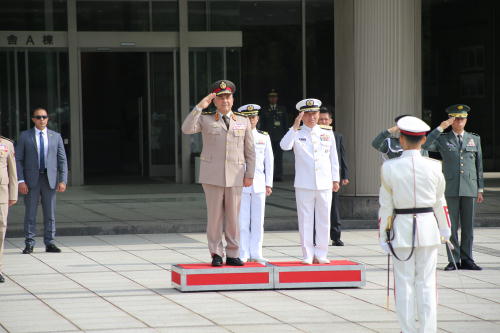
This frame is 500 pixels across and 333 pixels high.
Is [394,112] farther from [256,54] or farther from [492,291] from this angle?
[256,54]

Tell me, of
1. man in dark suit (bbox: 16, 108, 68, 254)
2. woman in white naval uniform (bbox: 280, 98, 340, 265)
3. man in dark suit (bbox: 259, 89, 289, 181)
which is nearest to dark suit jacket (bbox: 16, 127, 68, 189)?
man in dark suit (bbox: 16, 108, 68, 254)

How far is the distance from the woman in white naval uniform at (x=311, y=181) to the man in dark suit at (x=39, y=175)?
3.68 m

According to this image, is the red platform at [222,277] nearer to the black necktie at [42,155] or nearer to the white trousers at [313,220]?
the white trousers at [313,220]

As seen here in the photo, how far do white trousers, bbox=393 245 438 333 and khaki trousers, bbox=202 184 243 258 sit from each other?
282 centimetres

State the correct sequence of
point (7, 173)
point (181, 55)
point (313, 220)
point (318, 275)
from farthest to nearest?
point (181, 55), point (7, 173), point (313, 220), point (318, 275)

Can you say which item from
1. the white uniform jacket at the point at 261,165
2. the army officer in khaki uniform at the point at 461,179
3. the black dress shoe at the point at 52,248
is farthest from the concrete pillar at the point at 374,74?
the black dress shoe at the point at 52,248

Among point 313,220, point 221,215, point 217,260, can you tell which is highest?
point 221,215

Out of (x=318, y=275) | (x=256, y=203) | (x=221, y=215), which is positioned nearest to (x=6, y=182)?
(x=221, y=215)

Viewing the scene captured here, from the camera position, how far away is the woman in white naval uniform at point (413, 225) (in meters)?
6.91

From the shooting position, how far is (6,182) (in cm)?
1024

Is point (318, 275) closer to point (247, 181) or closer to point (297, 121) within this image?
point (247, 181)

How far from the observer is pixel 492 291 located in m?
9.54

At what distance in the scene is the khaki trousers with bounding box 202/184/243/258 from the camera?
951cm

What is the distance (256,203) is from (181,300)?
2.04 meters
